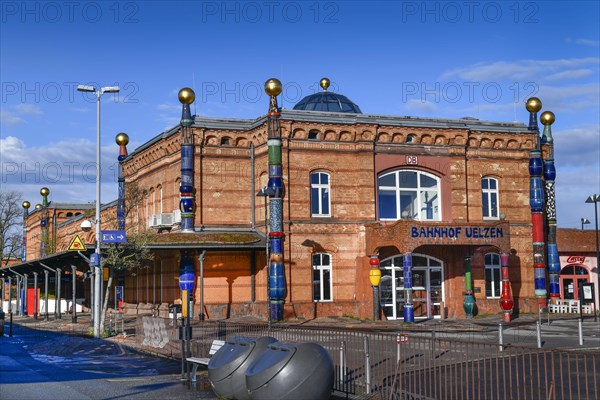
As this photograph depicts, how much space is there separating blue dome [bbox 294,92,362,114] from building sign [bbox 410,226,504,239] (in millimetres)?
11297

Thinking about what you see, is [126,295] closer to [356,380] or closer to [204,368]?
[204,368]

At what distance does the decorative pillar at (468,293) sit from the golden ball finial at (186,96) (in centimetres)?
1497

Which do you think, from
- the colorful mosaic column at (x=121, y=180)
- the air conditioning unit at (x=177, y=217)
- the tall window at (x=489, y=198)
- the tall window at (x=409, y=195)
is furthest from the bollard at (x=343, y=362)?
the colorful mosaic column at (x=121, y=180)

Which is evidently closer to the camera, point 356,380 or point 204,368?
point 356,380

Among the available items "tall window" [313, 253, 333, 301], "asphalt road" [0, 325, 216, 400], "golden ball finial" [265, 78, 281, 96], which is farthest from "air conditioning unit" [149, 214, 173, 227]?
"asphalt road" [0, 325, 216, 400]

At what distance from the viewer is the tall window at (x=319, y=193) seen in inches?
1421

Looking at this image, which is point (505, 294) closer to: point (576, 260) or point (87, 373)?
point (576, 260)

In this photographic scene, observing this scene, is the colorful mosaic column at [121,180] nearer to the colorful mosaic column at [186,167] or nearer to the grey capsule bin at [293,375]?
the colorful mosaic column at [186,167]

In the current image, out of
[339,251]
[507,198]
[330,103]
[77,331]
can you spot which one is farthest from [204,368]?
[330,103]

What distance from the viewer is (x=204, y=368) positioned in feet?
60.5

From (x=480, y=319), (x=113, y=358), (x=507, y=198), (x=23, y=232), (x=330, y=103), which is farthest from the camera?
(x=23, y=232)

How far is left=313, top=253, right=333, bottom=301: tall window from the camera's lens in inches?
1406

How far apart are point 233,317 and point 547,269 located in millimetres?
15871

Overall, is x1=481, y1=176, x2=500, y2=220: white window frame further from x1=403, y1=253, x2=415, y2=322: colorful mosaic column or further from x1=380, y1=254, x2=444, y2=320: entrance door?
x1=403, y1=253, x2=415, y2=322: colorful mosaic column
